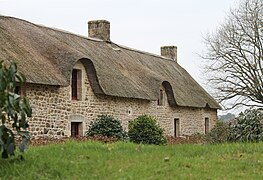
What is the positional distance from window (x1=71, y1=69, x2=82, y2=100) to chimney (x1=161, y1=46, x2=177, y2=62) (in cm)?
1840

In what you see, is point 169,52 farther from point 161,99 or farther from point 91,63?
point 91,63

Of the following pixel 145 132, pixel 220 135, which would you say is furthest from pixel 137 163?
pixel 145 132

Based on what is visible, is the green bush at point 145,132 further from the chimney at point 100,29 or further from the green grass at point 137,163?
the green grass at point 137,163

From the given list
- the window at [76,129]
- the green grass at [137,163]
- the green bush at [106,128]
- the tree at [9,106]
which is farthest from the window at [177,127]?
the tree at [9,106]

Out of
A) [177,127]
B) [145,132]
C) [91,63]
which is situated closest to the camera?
[91,63]

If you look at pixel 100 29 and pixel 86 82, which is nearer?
pixel 86 82

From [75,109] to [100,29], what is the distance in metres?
9.27

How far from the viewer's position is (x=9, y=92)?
988 centimetres

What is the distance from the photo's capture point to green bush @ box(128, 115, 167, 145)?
23562 millimetres

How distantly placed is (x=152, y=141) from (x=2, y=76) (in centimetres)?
1427

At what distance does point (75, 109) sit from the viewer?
872 inches

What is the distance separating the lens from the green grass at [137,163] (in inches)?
390

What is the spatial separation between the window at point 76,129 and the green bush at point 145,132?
245cm

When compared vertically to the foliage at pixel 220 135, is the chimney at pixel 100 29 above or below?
above
